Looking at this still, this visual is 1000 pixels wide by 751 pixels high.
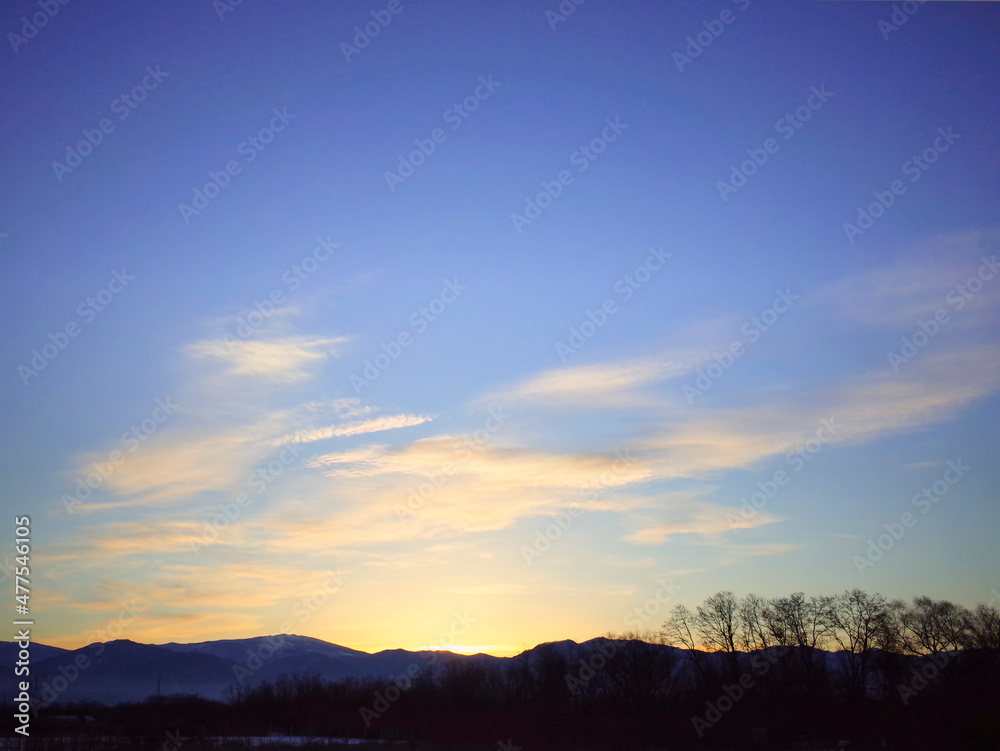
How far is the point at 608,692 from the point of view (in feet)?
240

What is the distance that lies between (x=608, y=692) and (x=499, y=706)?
64.6 ft

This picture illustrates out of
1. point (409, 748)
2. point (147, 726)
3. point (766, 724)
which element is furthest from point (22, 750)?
point (766, 724)

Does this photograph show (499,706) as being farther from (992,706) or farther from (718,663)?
(992,706)

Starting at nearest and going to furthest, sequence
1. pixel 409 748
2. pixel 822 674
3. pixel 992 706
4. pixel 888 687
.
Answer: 1. pixel 992 706
2. pixel 409 748
3. pixel 888 687
4. pixel 822 674

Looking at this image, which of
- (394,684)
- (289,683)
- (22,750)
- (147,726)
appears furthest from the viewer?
(289,683)

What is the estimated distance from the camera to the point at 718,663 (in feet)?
268

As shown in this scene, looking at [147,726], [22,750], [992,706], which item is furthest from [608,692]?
[22,750]

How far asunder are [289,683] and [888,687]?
81.4 metres

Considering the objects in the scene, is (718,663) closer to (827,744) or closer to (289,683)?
(827,744)

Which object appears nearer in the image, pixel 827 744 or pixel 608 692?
pixel 827 744

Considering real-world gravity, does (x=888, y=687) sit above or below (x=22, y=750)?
below

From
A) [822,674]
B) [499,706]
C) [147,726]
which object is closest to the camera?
[147,726]

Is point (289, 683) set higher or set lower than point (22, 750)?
lower

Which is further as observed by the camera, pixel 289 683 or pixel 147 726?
pixel 289 683
